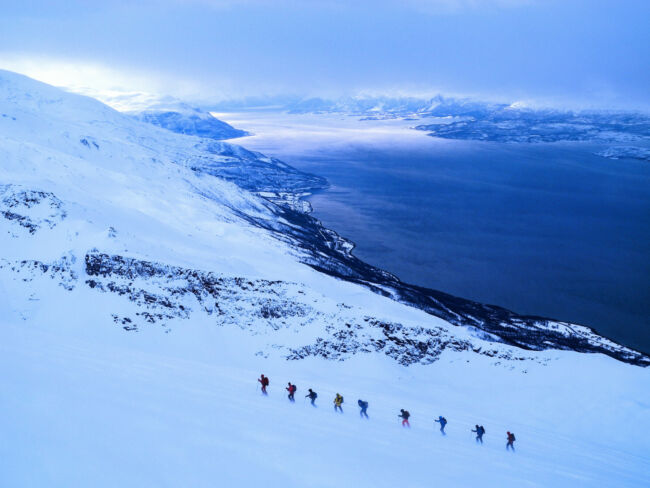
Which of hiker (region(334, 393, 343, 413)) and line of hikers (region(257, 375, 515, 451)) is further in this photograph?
hiker (region(334, 393, 343, 413))

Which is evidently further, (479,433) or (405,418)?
(405,418)

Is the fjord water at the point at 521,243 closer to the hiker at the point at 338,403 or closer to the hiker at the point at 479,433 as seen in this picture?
the hiker at the point at 479,433

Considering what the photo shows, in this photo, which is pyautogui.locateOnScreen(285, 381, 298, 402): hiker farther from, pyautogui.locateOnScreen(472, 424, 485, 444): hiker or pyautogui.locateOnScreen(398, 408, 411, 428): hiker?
pyautogui.locateOnScreen(472, 424, 485, 444): hiker

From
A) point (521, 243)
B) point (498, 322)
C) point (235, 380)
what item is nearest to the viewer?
point (235, 380)

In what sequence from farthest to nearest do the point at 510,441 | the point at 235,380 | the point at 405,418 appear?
the point at 235,380 → the point at 405,418 → the point at 510,441

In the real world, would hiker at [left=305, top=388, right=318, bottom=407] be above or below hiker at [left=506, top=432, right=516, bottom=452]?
above

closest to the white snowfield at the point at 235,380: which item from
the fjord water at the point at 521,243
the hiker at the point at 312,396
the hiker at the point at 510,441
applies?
the hiker at the point at 510,441

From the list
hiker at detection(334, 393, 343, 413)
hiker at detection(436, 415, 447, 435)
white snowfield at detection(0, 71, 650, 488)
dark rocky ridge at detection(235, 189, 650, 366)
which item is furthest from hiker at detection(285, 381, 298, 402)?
dark rocky ridge at detection(235, 189, 650, 366)

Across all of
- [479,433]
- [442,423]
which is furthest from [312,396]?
[479,433]

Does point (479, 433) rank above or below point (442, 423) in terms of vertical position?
below

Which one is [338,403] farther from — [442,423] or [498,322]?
[498,322]
